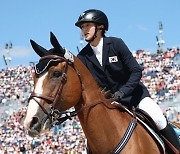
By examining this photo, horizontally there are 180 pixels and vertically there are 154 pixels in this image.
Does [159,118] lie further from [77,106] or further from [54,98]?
[54,98]

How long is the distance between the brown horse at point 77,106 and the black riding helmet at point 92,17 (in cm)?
59

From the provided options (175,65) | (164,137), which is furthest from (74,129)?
(164,137)

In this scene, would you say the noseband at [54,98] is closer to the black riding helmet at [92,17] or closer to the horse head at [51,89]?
the horse head at [51,89]

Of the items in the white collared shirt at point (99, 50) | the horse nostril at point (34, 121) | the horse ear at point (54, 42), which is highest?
the horse ear at point (54, 42)

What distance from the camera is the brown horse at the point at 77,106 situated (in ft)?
13.5

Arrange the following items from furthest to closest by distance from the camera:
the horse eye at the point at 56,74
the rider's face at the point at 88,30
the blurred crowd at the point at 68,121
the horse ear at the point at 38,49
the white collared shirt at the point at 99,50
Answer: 1. the blurred crowd at the point at 68,121
2. the white collared shirt at the point at 99,50
3. the rider's face at the point at 88,30
4. the horse ear at the point at 38,49
5. the horse eye at the point at 56,74

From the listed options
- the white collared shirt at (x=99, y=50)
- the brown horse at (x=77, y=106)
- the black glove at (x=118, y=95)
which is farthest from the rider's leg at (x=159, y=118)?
the white collared shirt at (x=99, y=50)

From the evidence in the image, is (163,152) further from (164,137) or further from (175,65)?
(175,65)

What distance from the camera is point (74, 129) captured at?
81.5 ft

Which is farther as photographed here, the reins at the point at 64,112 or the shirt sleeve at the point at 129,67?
the shirt sleeve at the point at 129,67

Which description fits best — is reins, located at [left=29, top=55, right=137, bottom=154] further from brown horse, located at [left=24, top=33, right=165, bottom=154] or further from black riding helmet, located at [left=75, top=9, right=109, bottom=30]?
black riding helmet, located at [left=75, top=9, right=109, bottom=30]

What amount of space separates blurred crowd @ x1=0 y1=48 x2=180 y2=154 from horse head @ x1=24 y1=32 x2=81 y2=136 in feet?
49.1

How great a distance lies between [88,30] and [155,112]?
123cm

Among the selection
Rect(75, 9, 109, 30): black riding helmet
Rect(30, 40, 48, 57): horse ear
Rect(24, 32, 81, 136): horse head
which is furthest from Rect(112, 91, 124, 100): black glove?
Rect(30, 40, 48, 57): horse ear
